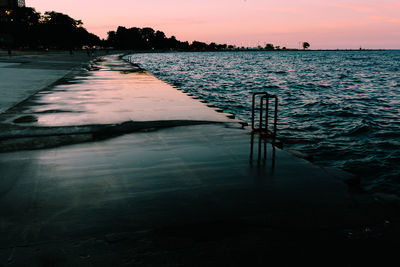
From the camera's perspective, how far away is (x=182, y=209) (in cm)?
439

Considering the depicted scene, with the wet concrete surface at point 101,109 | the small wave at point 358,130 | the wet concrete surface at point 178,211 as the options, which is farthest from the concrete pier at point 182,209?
the small wave at point 358,130

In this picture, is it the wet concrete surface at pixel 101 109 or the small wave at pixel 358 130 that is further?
the small wave at pixel 358 130

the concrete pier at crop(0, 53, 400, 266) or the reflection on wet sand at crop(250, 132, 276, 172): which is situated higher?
the reflection on wet sand at crop(250, 132, 276, 172)

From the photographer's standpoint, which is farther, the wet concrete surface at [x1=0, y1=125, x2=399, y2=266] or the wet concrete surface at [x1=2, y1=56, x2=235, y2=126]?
the wet concrete surface at [x1=2, y1=56, x2=235, y2=126]

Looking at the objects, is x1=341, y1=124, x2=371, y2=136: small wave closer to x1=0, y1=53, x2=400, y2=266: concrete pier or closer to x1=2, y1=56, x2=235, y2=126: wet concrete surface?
x1=2, y1=56, x2=235, y2=126: wet concrete surface

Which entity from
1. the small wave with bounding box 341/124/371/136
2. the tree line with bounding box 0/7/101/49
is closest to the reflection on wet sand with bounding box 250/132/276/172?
the small wave with bounding box 341/124/371/136

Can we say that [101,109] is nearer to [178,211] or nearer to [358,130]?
[178,211]

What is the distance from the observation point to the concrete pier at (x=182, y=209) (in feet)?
11.3

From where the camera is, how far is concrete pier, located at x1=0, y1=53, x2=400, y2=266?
345cm

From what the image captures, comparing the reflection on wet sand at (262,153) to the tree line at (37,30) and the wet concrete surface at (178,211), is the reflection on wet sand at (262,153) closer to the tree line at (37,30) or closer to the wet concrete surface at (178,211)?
the wet concrete surface at (178,211)

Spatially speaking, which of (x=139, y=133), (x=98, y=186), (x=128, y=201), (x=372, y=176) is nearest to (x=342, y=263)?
(x=128, y=201)

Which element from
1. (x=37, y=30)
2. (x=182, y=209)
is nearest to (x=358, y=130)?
(x=182, y=209)

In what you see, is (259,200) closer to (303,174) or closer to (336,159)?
(303,174)

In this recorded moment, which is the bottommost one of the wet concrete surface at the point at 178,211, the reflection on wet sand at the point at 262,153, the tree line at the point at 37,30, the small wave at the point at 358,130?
the small wave at the point at 358,130
